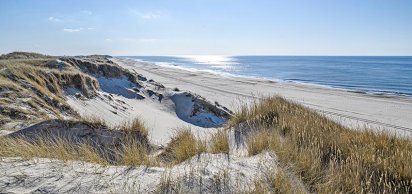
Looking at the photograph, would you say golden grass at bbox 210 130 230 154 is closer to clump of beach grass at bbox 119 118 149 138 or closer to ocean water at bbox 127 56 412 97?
clump of beach grass at bbox 119 118 149 138

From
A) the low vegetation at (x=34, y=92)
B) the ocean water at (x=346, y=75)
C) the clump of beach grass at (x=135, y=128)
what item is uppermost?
the low vegetation at (x=34, y=92)

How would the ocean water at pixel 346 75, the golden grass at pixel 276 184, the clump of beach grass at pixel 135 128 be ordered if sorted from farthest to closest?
the ocean water at pixel 346 75 → the clump of beach grass at pixel 135 128 → the golden grass at pixel 276 184

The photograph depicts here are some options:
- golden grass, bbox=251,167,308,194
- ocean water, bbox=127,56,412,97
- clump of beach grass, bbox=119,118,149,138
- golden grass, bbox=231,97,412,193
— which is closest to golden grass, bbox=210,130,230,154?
golden grass, bbox=231,97,412,193

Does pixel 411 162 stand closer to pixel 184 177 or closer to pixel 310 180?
pixel 310 180

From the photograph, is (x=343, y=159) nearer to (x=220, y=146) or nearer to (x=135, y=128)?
(x=220, y=146)

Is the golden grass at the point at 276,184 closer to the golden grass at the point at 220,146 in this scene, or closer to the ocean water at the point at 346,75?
the golden grass at the point at 220,146

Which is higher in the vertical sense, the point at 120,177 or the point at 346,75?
the point at 120,177

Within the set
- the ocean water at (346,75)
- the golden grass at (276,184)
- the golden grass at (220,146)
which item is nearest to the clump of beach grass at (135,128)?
the golden grass at (220,146)

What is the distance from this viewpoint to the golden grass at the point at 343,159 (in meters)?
4.07

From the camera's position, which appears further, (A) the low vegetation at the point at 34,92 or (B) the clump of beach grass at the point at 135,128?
(A) the low vegetation at the point at 34,92

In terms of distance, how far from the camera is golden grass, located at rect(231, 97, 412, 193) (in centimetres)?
407

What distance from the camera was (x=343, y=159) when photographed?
5215mm

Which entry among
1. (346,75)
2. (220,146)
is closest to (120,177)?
(220,146)

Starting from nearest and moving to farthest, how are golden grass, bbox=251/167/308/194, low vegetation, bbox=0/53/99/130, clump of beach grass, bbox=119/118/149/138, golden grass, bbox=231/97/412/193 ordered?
1. golden grass, bbox=251/167/308/194
2. golden grass, bbox=231/97/412/193
3. clump of beach grass, bbox=119/118/149/138
4. low vegetation, bbox=0/53/99/130
